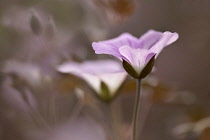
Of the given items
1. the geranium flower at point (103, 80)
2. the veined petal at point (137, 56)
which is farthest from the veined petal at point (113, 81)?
the veined petal at point (137, 56)

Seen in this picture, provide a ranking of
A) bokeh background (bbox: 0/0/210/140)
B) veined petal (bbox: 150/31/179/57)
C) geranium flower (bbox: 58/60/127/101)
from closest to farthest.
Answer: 1. veined petal (bbox: 150/31/179/57)
2. geranium flower (bbox: 58/60/127/101)
3. bokeh background (bbox: 0/0/210/140)

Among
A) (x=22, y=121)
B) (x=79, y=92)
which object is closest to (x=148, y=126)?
(x=22, y=121)

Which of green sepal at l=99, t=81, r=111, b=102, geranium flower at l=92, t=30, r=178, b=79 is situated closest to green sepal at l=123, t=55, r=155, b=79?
geranium flower at l=92, t=30, r=178, b=79

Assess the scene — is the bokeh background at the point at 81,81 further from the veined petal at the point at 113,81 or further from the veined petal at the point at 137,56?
the veined petal at the point at 137,56

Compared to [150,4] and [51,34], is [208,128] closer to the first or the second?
[51,34]

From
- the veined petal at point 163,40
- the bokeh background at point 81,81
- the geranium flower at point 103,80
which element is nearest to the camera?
the veined petal at point 163,40

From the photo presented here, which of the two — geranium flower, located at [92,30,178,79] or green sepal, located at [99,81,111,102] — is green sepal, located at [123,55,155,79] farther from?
green sepal, located at [99,81,111,102]
